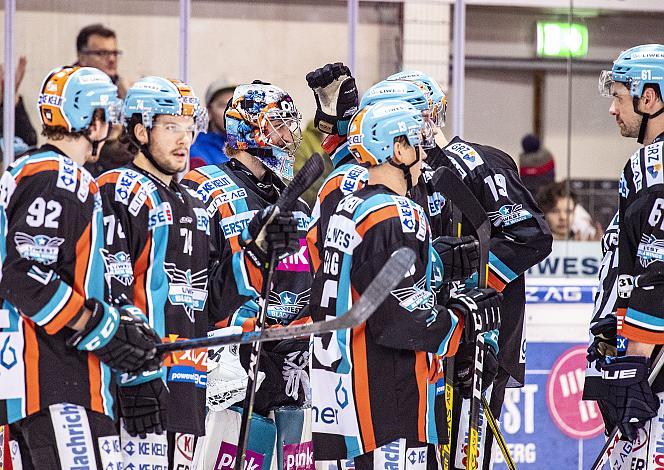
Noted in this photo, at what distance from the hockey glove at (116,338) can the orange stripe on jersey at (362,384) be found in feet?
1.59

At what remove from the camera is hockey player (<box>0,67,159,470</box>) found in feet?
9.39

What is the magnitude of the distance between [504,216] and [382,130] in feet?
2.78

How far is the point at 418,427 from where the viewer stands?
3119 millimetres

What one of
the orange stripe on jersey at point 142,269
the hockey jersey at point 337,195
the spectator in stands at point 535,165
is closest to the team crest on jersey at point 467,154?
the hockey jersey at point 337,195

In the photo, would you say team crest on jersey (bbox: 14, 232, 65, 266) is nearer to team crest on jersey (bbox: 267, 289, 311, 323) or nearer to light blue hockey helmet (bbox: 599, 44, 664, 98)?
team crest on jersey (bbox: 267, 289, 311, 323)

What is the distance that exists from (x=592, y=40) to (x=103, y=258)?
11.2ft

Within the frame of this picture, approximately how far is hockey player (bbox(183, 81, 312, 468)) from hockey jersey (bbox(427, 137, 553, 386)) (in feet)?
1.67

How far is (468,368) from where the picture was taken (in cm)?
382

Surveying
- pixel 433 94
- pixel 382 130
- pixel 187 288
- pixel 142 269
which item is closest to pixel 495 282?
pixel 433 94

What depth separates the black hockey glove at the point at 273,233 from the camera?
358 cm

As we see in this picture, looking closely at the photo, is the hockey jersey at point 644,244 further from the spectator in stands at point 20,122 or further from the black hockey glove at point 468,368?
the spectator in stands at point 20,122

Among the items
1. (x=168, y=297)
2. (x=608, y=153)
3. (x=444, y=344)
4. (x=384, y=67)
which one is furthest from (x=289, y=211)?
(x=608, y=153)

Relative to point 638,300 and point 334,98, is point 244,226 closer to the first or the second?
point 334,98

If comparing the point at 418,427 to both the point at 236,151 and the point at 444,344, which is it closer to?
the point at 444,344
